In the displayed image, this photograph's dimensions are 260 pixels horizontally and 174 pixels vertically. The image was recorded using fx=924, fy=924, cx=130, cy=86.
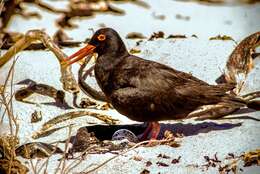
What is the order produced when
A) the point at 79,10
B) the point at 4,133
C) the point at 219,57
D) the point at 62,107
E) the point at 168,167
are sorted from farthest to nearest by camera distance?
1. the point at 79,10
2. the point at 219,57
3. the point at 62,107
4. the point at 4,133
5. the point at 168,167

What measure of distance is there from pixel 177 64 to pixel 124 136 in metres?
0.96

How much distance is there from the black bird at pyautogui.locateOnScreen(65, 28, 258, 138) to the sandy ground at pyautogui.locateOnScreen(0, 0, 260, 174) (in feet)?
0.43

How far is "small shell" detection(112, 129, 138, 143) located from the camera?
4570 mm

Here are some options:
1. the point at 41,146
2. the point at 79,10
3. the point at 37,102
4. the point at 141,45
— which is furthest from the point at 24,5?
the point at 41,146

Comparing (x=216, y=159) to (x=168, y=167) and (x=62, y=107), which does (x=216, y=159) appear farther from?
(x=62, y=107)

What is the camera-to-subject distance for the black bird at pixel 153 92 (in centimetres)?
453

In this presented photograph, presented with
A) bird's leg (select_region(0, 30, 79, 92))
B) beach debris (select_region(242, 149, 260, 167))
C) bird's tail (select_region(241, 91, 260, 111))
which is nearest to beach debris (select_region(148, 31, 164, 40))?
bird's leg (select_region(0, 30, 79, 92))

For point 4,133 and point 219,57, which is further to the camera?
point 219,57

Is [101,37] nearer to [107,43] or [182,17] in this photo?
[107,43]

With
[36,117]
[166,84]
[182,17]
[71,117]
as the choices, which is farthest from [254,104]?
[182,17]

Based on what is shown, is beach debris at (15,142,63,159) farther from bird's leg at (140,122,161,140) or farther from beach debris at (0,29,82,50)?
beach debris at (0,29,82,50)

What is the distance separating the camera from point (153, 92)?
179 inches

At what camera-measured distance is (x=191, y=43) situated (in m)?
5.65

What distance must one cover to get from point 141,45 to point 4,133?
132 centimetres
